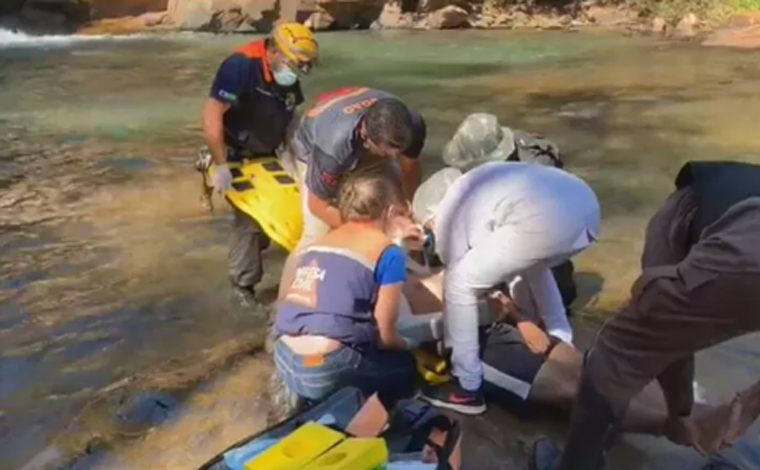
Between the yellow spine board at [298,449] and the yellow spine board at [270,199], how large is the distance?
6.01 ft

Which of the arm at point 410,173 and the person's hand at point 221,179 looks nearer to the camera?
the arm at point 410,173

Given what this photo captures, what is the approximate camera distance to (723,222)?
8.70ft

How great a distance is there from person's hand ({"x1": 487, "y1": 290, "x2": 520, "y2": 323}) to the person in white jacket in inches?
5.8

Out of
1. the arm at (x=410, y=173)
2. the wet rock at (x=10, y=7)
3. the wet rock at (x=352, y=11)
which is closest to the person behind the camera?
the arm at (x=410, y=173)

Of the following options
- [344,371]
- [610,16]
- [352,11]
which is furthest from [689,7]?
[344,371]

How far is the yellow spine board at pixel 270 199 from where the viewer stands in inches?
184

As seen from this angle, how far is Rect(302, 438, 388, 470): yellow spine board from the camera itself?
8.69ft

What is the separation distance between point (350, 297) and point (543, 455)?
0.79m

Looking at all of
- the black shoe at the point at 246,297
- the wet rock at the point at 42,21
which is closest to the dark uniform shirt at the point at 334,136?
the black shoe at the point at 246,297

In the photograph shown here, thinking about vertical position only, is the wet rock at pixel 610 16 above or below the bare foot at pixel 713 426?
below

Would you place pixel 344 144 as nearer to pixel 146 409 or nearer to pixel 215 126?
pixel 215 126

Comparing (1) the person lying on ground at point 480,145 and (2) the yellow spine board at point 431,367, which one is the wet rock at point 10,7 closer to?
(1) the person lying on ground at point 480,145

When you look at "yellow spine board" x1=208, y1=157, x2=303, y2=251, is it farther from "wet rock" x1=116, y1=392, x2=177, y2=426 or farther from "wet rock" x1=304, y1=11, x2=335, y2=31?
"wet rock" x1=304, y1=11, x2=335, y2=31

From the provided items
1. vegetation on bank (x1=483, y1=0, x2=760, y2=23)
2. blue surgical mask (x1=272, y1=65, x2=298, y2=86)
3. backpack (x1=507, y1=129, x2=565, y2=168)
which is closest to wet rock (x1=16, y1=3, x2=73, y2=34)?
vegetation on bank (x1=483, y1=0, x2=760, y2=23)
